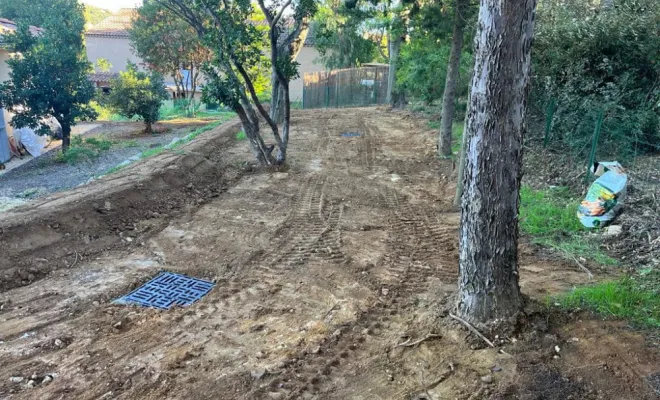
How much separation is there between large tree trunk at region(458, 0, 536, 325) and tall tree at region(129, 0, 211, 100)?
18.2m

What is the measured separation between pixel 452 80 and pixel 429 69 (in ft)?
11.9

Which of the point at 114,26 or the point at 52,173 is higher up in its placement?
the point at 114,26

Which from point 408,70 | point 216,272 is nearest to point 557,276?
point 216,272

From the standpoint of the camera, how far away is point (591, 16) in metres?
8.37

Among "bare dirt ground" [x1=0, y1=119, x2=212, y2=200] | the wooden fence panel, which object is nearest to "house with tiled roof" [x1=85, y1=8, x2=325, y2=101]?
the wooden fence panel

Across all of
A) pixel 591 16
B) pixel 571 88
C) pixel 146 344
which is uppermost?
pixel 591 16

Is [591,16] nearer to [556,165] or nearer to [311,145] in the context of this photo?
[556,165]

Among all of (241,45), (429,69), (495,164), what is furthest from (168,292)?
(429,69)

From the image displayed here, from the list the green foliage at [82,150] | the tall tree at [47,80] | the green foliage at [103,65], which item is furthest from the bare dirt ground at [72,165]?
the green foliage at [103,65]

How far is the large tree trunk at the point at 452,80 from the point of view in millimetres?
9149

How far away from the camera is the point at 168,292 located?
A: 14.8 feet

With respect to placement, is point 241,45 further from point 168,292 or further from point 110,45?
point 110,45

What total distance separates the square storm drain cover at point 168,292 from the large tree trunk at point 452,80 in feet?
23.6

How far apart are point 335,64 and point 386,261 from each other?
24.0 meters
